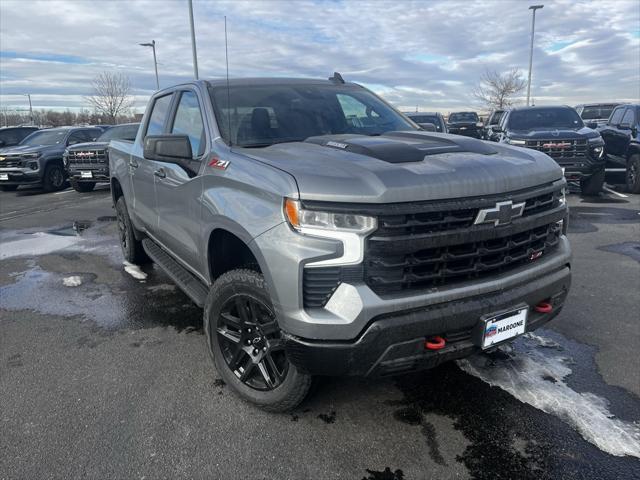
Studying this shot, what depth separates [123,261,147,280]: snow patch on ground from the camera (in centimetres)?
580

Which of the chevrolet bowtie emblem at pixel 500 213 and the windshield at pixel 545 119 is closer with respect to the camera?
the chevrolet bowtie emblem at pixel 500 213

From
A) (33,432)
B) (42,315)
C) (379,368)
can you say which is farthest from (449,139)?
(42,315)

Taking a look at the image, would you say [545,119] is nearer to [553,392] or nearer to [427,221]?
[553,392]

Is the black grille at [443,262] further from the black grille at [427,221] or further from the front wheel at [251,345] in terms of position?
the front wheel at [251,345]

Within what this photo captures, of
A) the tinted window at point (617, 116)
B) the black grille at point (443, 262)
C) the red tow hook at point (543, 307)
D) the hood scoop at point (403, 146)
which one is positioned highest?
the tinted window at point (617, 116)

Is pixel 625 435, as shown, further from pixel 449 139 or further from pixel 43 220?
pixel 43 220

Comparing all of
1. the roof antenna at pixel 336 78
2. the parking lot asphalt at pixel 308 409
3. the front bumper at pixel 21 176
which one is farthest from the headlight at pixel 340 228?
the front bumper at pixel 21 176

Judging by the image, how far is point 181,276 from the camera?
13.1 ft

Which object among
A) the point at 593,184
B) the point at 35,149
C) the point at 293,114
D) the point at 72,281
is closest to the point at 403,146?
the point at 293,114

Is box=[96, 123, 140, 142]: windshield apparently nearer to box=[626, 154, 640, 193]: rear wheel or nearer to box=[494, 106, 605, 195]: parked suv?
box=[494, 106, 605, 195]: parked suv

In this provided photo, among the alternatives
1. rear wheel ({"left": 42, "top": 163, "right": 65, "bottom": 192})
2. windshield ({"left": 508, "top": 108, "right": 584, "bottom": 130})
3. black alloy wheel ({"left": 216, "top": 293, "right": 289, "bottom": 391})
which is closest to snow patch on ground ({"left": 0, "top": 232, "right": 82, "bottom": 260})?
black alloy wheel ({"left": 216, "top": 293, "right": 289, "bottom": 391})

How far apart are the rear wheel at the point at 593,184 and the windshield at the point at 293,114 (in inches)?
314

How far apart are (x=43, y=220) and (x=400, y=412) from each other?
29.8 ft

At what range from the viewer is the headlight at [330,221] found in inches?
91.0
